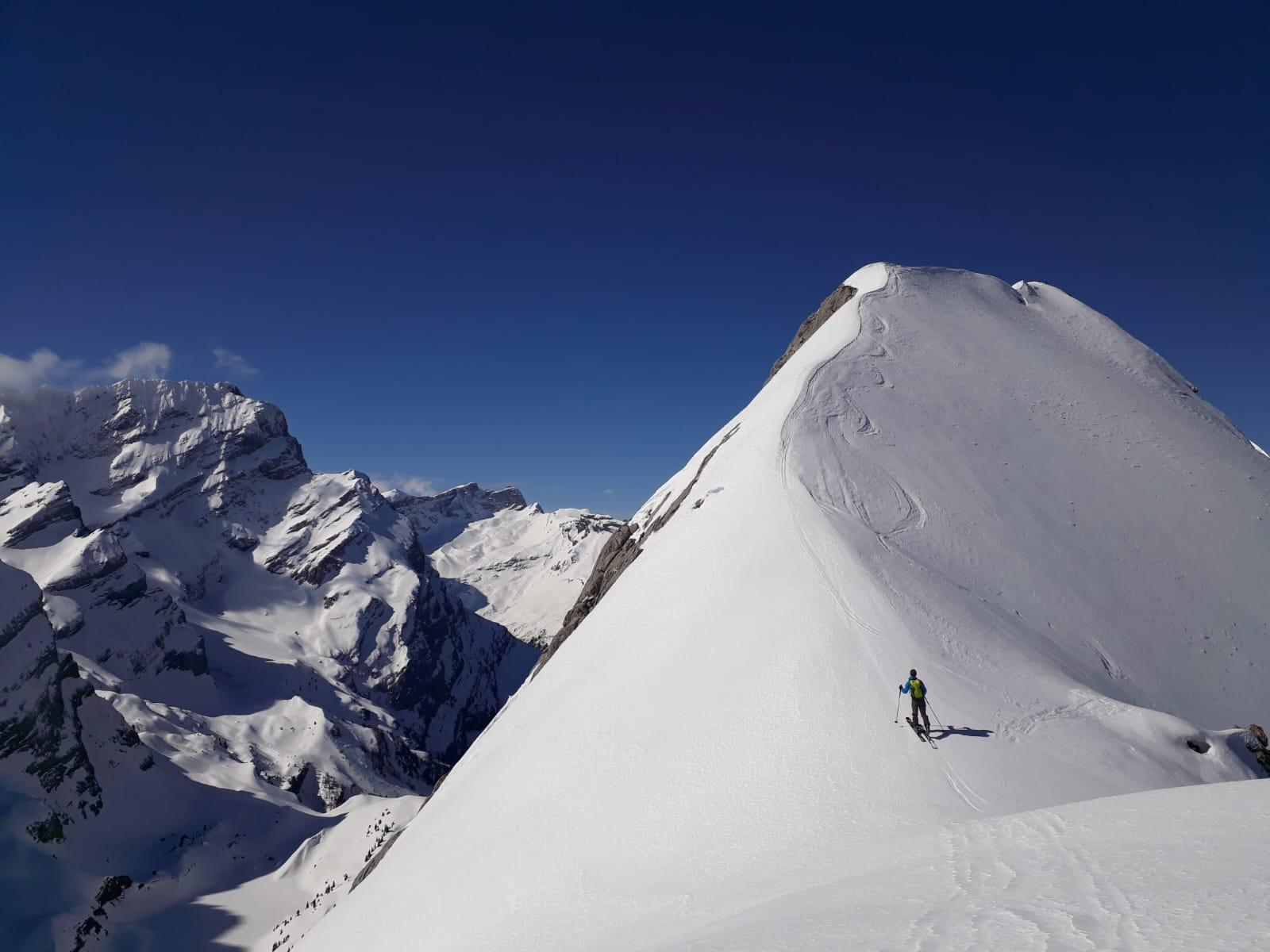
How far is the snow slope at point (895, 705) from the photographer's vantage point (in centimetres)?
762

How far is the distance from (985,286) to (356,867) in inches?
2543

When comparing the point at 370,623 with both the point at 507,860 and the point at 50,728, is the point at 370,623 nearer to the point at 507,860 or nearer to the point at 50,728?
the point at 50,728

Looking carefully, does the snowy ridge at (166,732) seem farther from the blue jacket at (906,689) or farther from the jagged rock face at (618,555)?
the blue jacket at (906,689)

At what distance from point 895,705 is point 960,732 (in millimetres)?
1249

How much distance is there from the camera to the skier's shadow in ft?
41.2

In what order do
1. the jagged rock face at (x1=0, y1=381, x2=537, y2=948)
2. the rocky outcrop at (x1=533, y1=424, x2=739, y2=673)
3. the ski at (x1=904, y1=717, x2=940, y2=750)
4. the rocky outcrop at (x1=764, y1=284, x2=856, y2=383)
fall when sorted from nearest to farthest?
the ski at (x1=904, y1=717, x2=940, y2=750), the rocky outcrop at (x1=533, y1=424, x2=739, y2=673), the rocky outcrop at (x1=764, y1=284, x2=856, y2=383), the jagged rock face at (x1=0, y1=381, x2=537, y2=948)

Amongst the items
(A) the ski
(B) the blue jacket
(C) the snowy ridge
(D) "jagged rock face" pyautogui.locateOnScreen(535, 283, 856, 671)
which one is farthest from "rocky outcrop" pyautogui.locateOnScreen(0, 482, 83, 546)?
(A) the ski

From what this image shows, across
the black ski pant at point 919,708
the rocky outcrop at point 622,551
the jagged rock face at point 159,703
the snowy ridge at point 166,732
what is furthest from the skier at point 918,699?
the jagged rock face at point 159,703

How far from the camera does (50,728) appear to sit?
7681 cm

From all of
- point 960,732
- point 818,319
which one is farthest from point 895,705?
point 818,319

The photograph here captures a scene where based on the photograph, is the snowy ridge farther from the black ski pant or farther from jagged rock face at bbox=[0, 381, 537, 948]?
the black ski pant

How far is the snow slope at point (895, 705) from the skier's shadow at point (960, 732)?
8cm

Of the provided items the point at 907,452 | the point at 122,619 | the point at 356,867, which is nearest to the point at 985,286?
the point at 907,452

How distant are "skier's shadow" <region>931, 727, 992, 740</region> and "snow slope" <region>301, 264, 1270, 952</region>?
81 millimetres
